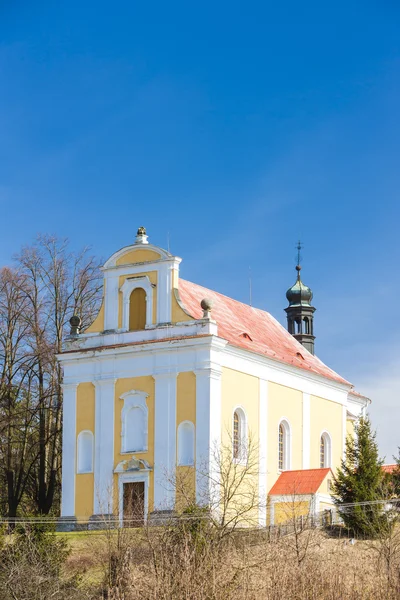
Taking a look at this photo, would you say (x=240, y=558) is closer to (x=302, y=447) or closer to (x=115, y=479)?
(x=115, y=479)

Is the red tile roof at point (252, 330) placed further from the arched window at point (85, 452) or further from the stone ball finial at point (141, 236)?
the arched window at point (85, 452)

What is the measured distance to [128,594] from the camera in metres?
24.9

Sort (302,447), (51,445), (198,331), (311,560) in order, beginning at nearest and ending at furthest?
(311,560) → (198,331) → (302,447) → (51,445)

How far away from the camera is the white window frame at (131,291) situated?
42.0m

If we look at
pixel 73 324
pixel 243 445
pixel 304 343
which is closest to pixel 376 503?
pixel 243 445

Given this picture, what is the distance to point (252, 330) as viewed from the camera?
46.6 m

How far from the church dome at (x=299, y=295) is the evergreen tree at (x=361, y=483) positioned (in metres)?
15.1

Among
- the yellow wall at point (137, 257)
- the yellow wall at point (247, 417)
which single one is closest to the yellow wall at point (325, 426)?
the yellow wall at point (247, 417)

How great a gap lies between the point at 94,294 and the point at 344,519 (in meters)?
16.8

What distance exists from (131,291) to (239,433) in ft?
20.2

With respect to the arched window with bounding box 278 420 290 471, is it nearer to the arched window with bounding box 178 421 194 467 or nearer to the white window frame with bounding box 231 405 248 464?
the white window frame with bounding box 231 405 248 464

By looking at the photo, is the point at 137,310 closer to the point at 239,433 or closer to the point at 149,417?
the point at 149,417

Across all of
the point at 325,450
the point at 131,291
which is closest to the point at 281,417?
the point at 325,450

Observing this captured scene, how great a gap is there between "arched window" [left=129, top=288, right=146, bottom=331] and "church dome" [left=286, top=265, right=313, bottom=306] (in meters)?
14.1
